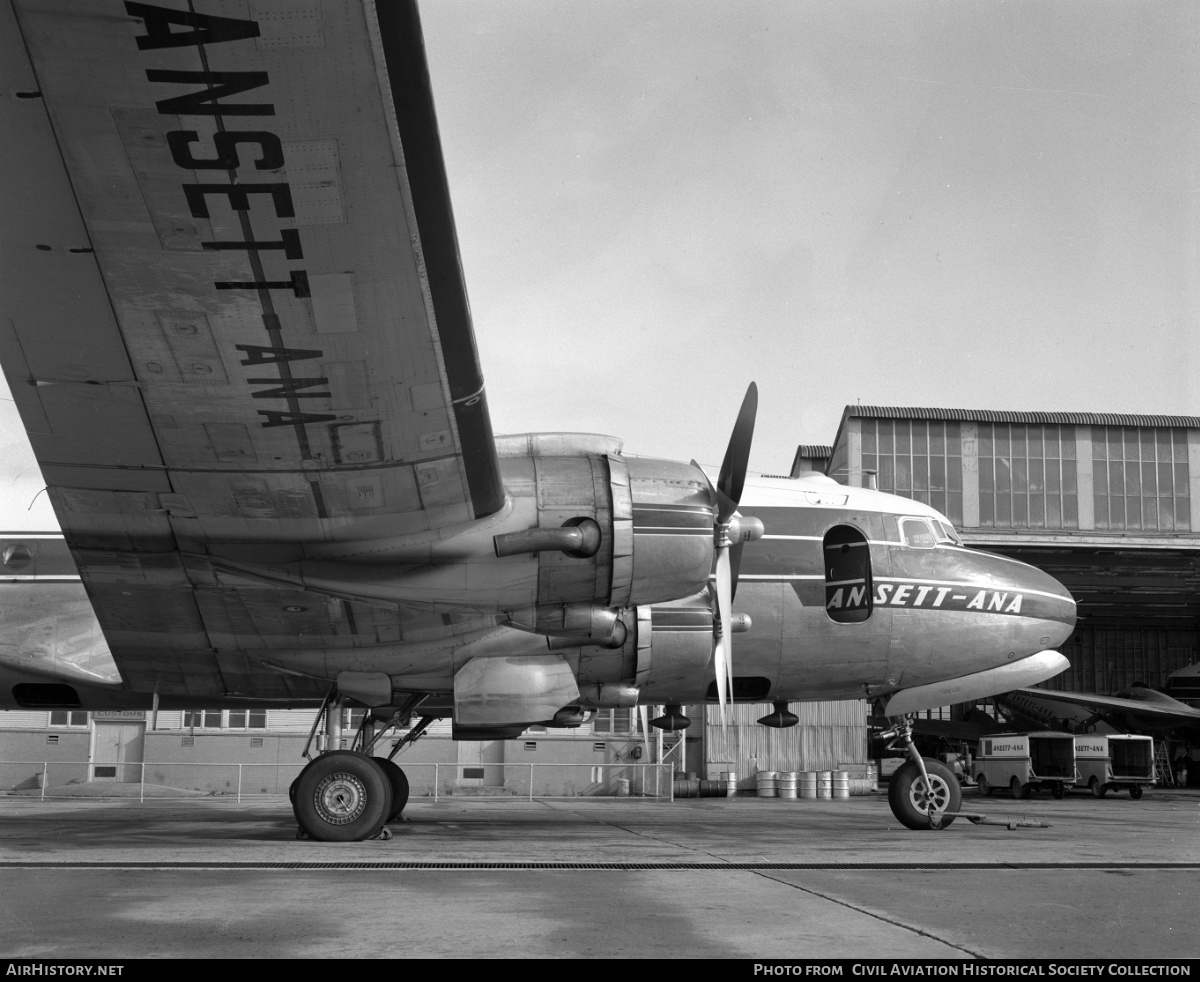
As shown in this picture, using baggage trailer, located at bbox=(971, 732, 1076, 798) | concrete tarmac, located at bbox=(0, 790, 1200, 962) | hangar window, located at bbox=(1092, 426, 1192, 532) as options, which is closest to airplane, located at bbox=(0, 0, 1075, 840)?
concrete tarmac, located at bbox=(0, 790, 1200, 962)

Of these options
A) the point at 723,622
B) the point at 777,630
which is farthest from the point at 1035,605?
the point at 723,622

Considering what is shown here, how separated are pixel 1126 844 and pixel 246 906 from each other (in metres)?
10.2

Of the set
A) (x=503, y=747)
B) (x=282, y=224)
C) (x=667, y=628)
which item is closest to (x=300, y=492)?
(x=282, y=224)

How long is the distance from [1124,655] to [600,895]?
60179mm

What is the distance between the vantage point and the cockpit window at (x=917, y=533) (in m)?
15.1

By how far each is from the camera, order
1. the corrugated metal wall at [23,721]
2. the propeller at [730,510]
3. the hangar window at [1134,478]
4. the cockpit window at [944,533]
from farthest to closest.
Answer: the hangar window at [1134,478] < the corrugated metal wall at [23,721] < the cockpit window at [944,533] < the propeller at [730,510]

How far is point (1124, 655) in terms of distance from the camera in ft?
198

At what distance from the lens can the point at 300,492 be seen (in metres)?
10.3

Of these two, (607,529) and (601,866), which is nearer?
(601,866)

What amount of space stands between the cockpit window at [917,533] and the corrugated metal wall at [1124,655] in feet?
163

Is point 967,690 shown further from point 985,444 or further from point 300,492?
point 985,444

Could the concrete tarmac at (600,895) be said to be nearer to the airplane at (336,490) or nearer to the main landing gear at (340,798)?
the main landing gear at (340,798)

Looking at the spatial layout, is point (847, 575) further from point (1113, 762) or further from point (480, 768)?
point (1113, 762)

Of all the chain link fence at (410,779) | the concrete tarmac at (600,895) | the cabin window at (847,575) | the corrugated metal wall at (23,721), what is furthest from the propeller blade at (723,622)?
the corrugated metal wall at (23,721)
